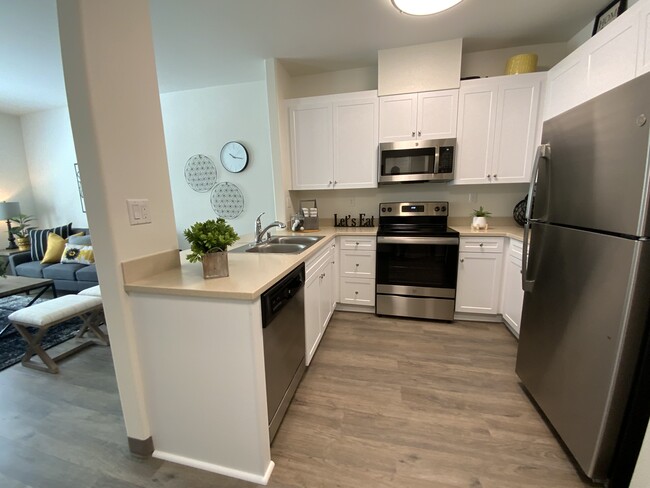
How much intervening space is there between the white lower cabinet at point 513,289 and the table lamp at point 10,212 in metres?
6.93

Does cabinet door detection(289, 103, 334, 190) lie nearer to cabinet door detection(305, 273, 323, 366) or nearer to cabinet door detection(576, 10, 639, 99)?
cabinet door detection(305, 273, 323, 366)

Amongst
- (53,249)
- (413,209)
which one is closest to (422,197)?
(413,209)

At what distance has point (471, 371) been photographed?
1963 millimetres

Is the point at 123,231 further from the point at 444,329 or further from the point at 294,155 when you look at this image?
the point at 444,329

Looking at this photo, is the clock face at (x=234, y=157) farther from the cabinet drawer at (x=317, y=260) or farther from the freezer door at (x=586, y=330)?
the freezer door at (x=586, y=330)

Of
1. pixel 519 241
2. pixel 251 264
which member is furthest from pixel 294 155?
pixel 519 241

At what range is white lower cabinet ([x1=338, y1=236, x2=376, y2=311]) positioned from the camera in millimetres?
2791

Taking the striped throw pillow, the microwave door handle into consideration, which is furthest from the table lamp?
the microwave door handle

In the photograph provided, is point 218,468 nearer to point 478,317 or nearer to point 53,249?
point 478,317

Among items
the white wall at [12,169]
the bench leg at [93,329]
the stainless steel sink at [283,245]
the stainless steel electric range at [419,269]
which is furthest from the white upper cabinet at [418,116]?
the white wall at [12,169]

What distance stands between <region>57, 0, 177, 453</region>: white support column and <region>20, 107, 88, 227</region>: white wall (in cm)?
445

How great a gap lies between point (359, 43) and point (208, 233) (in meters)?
2.46

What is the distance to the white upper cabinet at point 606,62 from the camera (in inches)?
58.7

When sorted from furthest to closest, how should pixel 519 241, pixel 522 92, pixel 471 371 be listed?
pixel 522 92
pixel 519 241
pixel 471 371
